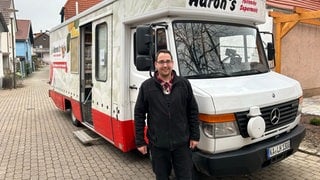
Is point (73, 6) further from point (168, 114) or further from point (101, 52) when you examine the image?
point (168, 114)

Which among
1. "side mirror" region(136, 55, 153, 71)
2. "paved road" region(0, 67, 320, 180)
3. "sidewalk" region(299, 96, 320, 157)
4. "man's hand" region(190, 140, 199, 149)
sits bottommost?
"paved road" region(0, 67, 320, 180)

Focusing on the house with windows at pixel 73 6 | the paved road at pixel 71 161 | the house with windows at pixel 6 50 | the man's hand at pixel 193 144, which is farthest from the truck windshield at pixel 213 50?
the house with windows at pixel 73 6

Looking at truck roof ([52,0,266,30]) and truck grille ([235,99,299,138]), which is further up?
truck roof ([52,0,266,30])

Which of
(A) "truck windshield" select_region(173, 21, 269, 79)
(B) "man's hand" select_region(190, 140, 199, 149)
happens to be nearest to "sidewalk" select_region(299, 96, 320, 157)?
(A) "truck windshield" select_region(173, 21, 269, 79)

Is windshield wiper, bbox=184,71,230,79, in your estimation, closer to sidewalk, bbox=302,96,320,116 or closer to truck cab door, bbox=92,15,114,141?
truck cab door, bbox=92,15,114,141

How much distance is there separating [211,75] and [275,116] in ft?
3.13

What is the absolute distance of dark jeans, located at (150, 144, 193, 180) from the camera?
3705mm

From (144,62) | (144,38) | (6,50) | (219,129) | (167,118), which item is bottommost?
(219,129)

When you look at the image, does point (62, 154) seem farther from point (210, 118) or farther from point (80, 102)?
point (210, 118)

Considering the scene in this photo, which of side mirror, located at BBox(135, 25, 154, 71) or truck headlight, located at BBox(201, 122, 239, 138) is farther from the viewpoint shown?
side mirror, located at BBox(135, 25, 154, 71)

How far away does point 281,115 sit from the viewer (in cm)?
452

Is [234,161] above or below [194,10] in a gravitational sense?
below

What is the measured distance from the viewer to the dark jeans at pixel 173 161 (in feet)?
12.2

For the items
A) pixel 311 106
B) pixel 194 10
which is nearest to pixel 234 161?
pixel 194 10
